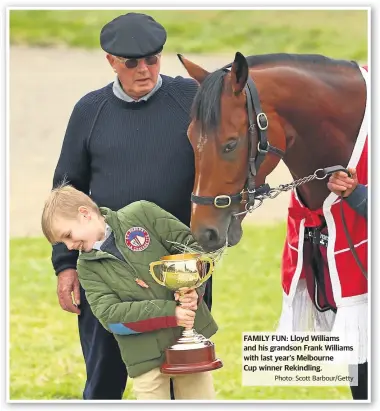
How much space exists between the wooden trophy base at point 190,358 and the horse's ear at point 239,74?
91cm

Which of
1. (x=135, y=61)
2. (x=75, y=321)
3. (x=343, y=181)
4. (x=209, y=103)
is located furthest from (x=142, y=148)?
(x=75, y=321)

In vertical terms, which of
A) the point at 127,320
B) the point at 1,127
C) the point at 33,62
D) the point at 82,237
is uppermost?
the point at 33,62

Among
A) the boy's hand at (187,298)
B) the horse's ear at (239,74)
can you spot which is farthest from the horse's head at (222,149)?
the boy's hand at (187,298)

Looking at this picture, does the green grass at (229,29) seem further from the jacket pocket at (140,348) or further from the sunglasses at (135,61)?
the jacket pocket at (140,348)

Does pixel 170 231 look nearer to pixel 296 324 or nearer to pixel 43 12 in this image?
pixel 296 324

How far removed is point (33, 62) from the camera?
4492mm

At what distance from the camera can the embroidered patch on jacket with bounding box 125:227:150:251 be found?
12.3 ft

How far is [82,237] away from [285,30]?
1.41m

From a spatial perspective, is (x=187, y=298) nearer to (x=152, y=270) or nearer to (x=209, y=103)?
(x=152, y=270)

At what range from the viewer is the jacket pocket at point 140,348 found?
373 cm

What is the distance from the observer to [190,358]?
369 cm

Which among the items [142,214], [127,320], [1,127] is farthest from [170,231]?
[1,127]

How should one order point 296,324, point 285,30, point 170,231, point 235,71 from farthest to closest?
point 285,30, point 296,324, point 170,231, point 235,71

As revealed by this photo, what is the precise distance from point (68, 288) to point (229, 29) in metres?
1.36
